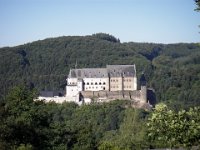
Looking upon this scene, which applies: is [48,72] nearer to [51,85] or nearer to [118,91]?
[51,85]

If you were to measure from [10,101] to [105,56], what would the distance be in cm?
11107

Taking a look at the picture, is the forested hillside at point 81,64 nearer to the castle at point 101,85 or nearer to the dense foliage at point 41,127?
the castle at point 101,85

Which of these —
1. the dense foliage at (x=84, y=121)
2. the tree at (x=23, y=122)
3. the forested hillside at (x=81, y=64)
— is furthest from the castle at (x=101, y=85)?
the tree at (x=23, y=122)

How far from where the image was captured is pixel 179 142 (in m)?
8.62

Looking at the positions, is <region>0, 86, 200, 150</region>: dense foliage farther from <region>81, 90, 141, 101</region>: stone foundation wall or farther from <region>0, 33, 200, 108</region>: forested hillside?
<region>0, 33, 200, 108</region>: forested hillside

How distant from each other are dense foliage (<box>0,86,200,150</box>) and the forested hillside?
24387 mm

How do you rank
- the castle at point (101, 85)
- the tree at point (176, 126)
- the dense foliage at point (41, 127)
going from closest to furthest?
the tree at point (176, 126) → the dense foliage at point (41, 127) → the castle at point (101, 85)

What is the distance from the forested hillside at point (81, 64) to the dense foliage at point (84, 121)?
24.4 m

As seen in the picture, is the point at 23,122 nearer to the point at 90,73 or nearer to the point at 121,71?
the point at 121,71

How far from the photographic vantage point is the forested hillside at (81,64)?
105500 millimetres

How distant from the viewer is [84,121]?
69.5 meters

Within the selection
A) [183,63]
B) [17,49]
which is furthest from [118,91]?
[17,49]

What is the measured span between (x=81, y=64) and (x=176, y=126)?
123139 millimetres

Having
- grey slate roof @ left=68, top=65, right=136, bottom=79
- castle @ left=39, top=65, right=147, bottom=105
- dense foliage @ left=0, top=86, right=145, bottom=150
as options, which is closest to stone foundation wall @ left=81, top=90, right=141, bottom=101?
castle @ left=39, top=65, right=147, bottom=105
